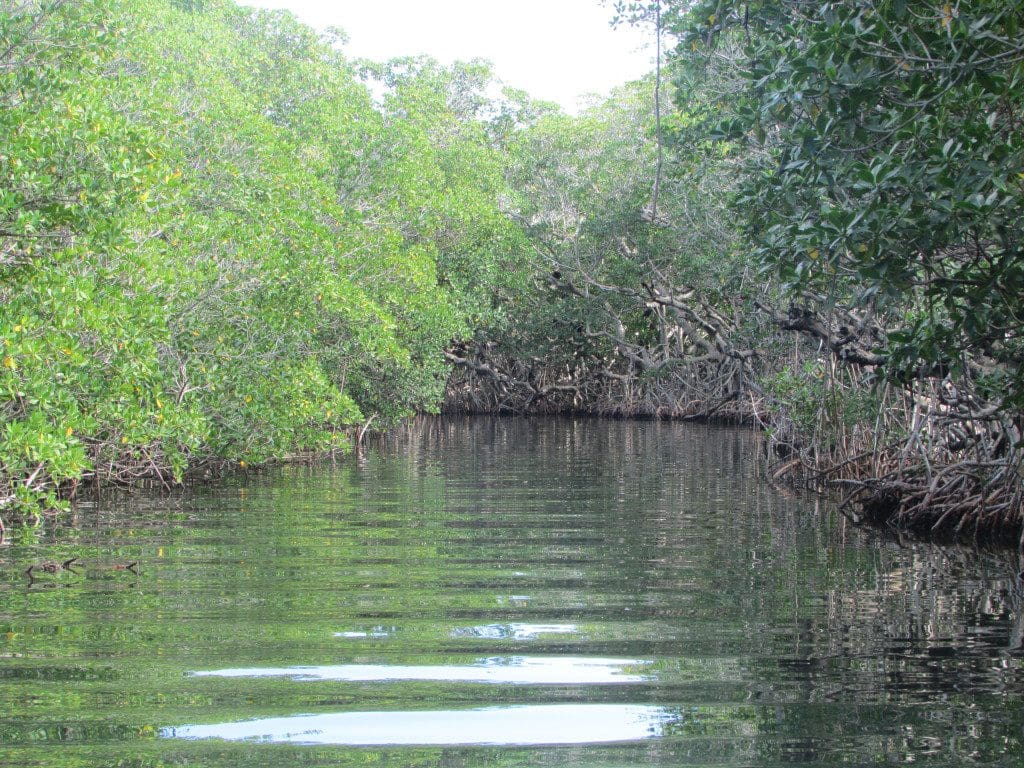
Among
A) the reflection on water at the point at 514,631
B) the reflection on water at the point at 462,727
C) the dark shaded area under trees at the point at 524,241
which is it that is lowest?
the reflection on water at the point at 462,727

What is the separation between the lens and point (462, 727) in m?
3.55

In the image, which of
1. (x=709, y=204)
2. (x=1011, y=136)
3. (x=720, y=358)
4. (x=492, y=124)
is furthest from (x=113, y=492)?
(x=492, y=124)

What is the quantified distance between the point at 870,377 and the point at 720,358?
41.3ft

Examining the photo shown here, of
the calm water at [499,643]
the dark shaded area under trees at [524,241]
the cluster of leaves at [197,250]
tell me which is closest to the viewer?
the calm water at [499,643]

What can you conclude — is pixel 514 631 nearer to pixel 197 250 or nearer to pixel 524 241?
pixel 197 250

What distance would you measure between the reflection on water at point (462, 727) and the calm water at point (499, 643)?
0.01 metres

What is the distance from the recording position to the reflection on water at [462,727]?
135 inches

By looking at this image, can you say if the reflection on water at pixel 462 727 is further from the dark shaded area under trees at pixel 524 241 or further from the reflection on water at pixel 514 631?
the dark shaded area under trees at pixel 524 241

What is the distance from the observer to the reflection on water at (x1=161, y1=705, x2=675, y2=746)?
344cm

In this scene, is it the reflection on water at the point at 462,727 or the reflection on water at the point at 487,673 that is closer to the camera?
the reflection on water at the point at 462,727

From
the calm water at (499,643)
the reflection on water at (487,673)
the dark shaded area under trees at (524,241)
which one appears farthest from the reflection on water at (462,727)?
the dark shaded area under trees at (524,241)

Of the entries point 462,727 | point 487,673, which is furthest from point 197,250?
point 462,727

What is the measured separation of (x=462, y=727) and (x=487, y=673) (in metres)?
0.62

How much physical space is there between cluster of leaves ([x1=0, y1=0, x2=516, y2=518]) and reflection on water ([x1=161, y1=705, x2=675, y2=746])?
355 cm
